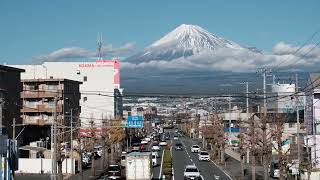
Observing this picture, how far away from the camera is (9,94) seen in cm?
6006

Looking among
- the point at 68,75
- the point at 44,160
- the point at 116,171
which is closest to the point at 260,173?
the point at 116,171

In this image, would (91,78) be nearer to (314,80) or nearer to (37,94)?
(37,94)

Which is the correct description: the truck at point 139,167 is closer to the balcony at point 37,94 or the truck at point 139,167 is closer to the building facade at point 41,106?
the building facade at point 41,106

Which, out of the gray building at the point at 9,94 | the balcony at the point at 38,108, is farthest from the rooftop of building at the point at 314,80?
the balcony at the point at 38,108

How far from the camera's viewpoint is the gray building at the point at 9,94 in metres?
58.1

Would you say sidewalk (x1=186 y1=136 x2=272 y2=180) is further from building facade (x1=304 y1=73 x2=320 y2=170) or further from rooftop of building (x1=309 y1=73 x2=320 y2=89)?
rooftop of building (x1=309 y1=73 x2=320 y2=89)

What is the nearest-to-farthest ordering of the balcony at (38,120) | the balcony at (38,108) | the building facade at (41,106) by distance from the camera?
the building facade at (41,106)
the balcony at (38,120)
the balcony at (38,108)

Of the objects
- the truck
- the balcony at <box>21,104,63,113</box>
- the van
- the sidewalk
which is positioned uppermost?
the balcony at <box>21,104,63,113</box>

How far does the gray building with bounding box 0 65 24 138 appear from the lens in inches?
2287

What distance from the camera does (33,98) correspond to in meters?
77.9

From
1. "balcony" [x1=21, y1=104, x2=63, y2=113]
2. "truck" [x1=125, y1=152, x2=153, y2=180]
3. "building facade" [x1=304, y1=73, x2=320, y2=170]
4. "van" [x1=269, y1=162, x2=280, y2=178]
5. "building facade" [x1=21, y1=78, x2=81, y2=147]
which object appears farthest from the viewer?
"balcony" [x1=21, y1=104, x2=63, y2=113]

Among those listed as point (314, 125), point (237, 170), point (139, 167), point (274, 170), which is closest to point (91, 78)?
point (237, 170)

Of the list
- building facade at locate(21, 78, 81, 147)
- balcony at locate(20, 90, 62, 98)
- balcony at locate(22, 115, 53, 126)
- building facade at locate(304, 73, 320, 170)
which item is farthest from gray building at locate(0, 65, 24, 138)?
building facade at locate(304, 73, 320, 170)

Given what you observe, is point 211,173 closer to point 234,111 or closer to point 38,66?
point 234,111
